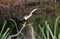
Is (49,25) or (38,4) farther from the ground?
(38,4)

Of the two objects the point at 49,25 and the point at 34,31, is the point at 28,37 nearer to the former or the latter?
the point at 34,31

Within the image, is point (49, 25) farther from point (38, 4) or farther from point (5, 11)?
point (5, 11)

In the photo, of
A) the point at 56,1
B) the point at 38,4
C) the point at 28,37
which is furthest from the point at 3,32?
the point at 56,1

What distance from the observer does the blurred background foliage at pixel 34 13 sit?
1.41m

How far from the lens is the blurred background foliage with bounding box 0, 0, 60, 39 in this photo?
1.41m

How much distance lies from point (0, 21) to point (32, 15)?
0.24 meters

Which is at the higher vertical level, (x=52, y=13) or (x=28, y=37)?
(x=52, y=13)

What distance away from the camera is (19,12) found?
1423mm

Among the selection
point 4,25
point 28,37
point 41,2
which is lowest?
point 28,37

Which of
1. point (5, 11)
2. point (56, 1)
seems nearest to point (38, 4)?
point (56, 1)

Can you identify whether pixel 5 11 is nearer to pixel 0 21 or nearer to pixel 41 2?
pixel 0 21

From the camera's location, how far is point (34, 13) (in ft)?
4.68

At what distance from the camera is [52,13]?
4.71 ft

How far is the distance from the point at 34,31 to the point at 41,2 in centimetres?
22
